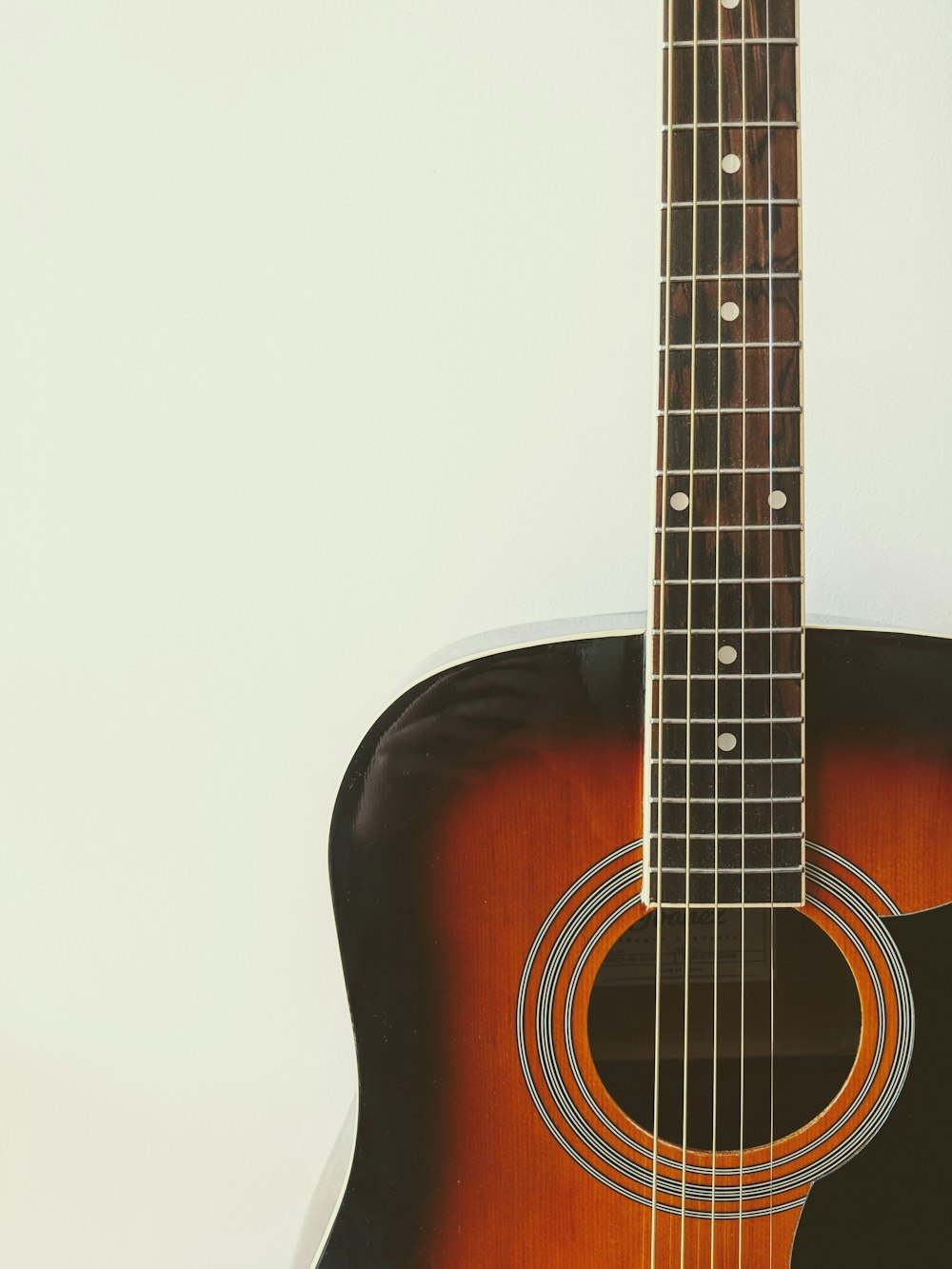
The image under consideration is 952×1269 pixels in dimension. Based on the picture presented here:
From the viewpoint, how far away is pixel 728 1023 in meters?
0.61

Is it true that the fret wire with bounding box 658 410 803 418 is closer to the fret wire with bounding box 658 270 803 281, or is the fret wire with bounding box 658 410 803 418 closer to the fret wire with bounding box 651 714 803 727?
the fret wire with bounding box 658 270 803 281

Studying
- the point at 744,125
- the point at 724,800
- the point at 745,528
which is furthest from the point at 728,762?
the point at 744,125

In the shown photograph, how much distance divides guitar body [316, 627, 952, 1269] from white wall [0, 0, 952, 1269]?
244mm

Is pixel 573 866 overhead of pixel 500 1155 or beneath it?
overhead

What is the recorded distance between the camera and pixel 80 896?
33.0 inches

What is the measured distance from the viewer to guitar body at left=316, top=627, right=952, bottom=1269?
0.59 meters

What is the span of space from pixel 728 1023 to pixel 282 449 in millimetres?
538

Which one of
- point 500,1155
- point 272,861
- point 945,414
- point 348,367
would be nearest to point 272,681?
point 272,861

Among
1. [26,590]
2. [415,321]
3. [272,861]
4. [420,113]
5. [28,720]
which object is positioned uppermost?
[420,113]

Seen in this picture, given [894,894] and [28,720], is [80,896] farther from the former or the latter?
[894,894]

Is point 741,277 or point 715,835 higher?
point 741,277

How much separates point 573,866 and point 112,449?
1.65 feet

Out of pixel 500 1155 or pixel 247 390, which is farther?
pixel 247 390

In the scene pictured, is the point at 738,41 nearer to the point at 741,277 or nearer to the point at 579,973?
the point at 741,277
